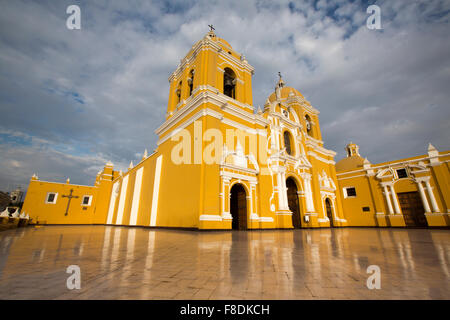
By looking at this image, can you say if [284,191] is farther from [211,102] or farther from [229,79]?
[229,79]

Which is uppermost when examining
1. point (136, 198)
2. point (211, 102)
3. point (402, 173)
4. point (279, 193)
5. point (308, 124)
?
point (308, 124)

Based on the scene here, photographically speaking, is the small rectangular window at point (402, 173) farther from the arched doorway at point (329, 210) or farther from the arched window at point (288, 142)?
the arched window at point (288, 142)

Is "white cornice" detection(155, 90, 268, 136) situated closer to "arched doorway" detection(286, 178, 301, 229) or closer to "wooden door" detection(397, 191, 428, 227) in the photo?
"arched doorway" detection(286, 178, 301, 229)

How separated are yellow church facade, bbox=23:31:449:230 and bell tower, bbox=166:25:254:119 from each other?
0.07 metres

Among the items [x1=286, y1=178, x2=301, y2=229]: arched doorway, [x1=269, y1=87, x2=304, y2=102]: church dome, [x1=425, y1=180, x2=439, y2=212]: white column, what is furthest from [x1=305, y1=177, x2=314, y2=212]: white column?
[x1=269, y1=87, x2=304, y2=102]: church dome

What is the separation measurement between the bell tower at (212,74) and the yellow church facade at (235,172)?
0.24 feet

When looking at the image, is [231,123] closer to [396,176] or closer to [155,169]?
[155,169]

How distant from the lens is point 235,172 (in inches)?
413

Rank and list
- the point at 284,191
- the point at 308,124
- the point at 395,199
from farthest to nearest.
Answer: the point at 308,124, the point at 395,199, the point at 284,191

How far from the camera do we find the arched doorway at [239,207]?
10.9 m

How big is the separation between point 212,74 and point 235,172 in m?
6.44

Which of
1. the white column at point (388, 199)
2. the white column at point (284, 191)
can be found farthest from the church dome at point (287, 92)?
the white column at point (388, 199)

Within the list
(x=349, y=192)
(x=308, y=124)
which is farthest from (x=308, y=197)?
(x=308, y=124)

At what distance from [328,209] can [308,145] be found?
255 inches
